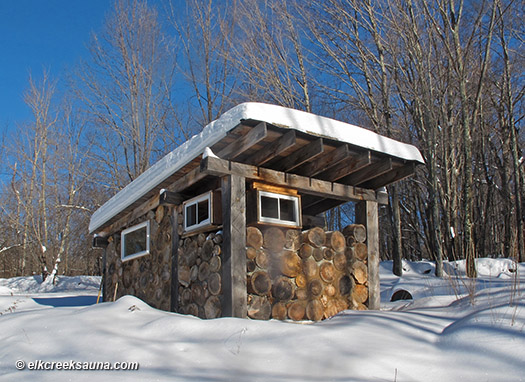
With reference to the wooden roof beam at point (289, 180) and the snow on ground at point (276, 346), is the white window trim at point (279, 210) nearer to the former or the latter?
the wooden roof beam at point (289, 180)

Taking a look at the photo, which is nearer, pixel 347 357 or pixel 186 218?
pixel 347 357

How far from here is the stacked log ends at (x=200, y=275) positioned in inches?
189

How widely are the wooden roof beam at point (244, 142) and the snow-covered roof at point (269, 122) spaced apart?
0.11m

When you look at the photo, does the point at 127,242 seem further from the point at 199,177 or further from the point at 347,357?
the point at 347,357

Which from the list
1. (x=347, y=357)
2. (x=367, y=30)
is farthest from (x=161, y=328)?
(x=367, y=30)

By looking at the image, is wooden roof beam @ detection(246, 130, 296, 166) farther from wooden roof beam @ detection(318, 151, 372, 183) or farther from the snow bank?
the snow bank

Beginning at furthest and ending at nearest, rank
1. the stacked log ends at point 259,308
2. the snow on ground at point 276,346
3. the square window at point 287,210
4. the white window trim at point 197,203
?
the square window at point 287,210 < the white window trim at point 197,203 < the stacked log ends at point 259,308 < the snow on ground at point 276,346

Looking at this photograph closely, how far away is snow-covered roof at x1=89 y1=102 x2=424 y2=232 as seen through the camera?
165 inches

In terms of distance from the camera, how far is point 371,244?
19.7ft

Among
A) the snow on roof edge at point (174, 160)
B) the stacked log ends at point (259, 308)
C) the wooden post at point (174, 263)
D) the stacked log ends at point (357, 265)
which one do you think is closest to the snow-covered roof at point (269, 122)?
the snow on roof edge at point (174, 160)

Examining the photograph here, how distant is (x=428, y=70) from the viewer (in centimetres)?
947

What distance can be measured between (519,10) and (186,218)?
12.2 meters

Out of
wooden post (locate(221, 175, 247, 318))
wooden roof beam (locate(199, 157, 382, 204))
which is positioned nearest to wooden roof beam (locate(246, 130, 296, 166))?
wooden roof beam (locate(199, 157, 382, 204))
